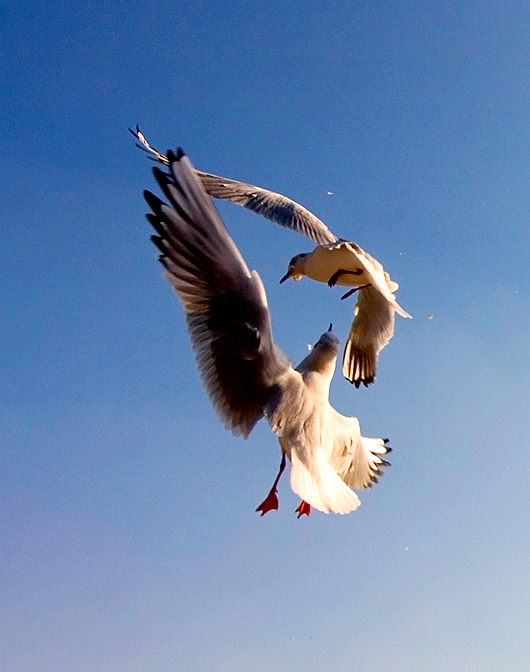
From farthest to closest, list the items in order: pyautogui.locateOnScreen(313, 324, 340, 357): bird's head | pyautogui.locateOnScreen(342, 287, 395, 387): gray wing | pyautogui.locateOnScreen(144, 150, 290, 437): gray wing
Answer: pyautogui.locateOnScreen(342, 287, 395, 387): gray wing < pyautogui.locateOnScreen(313, 324, 340, 357): bird's head < pyautogui.locateOnScreen(144, 150, 290, 437): gray wing

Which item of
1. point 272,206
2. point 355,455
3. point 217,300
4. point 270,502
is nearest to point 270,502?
point 270,502

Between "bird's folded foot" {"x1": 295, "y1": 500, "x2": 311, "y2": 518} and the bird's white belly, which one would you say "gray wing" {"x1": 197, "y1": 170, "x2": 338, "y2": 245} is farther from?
"bird's folded foot" {"x1": 295, "y1": 500, "x2": 311, "y2": 518}

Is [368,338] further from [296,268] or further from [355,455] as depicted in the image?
[355,455]

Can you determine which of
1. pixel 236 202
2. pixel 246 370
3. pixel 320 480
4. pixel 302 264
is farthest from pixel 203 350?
pixel 236 202

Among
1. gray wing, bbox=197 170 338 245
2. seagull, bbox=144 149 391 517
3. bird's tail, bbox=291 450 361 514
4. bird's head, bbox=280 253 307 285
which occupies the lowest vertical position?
bird's tail, bbox=291 450 361 514

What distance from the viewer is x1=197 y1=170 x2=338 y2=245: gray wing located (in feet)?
15.6

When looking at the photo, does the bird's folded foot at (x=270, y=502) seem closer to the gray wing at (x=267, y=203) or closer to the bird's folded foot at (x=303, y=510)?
the bird's folded foot at (x=303, y=510)

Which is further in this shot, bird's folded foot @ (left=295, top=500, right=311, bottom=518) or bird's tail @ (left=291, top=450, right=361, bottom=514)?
bird's folded foot @ (left=295, top=500, right=311, bottom=518)

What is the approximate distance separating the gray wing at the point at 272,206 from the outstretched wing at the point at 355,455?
1108 millimetres

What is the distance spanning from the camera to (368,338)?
4.66 metres

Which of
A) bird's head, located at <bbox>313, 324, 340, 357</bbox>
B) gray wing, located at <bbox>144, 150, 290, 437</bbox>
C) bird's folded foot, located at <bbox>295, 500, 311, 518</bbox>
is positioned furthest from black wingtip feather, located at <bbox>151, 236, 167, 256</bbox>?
bird's folded foot, located at <bbox>295, 500, 311, 518</bbox>

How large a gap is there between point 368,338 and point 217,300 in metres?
1.50

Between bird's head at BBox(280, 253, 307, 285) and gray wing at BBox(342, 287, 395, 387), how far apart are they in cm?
40

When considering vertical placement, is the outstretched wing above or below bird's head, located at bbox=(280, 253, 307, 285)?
below
